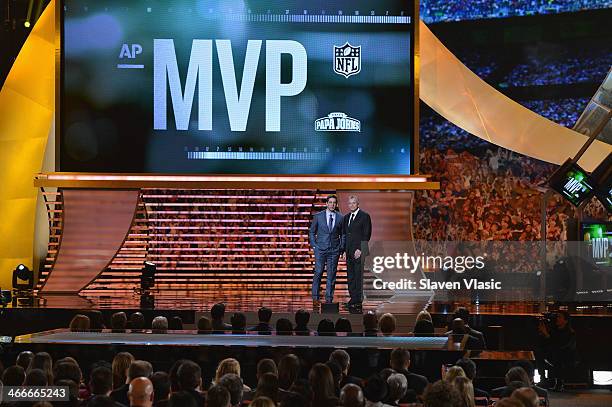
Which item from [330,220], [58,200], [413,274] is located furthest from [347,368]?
[58,200]

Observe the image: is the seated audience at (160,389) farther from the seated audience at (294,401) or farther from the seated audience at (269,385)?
the seated audience at (294,401)

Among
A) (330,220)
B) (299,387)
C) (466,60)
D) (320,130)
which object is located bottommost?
(299,387)

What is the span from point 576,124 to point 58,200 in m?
11.4

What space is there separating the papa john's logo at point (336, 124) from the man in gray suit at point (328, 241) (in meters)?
1.75

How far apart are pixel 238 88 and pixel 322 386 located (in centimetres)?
1012

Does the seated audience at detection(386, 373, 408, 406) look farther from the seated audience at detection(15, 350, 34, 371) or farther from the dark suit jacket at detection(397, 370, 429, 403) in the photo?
the seated audience at detection(15, 350, 34, 371)

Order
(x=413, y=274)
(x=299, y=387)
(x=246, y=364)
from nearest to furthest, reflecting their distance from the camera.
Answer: (x=299, y=387) < (x=246, y=364) < (x=413, y=274)

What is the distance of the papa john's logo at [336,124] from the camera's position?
15984mm

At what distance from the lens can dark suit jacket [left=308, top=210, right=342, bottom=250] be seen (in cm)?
1445

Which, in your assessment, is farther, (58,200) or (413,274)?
(58,200)

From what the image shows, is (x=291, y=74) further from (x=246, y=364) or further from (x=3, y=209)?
(x=246, y=364)

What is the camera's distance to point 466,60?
2441 cm

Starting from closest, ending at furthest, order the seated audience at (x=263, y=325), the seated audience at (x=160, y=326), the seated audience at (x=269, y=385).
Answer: the seated audience at (x=269, y=385) < the seated audience at (x=160, y=326) < the seated audience at (x=263, y=325)

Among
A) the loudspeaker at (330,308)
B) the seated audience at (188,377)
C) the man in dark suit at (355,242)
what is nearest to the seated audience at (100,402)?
the seated audience at (188,377)
